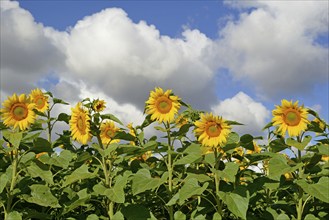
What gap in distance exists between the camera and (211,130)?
17.5ft

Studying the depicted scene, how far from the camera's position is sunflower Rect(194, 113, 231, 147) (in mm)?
5297

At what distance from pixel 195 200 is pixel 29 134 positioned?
2.09m

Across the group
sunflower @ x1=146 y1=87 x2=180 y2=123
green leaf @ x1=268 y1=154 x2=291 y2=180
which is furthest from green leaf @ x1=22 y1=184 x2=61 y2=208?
green leaf @ x1=268 y1=154 x2=291 y2=180

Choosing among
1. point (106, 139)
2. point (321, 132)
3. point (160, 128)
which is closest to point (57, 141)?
point (106, 139)

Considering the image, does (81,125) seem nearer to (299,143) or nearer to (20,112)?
(20,112)

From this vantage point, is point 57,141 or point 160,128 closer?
point 160,128

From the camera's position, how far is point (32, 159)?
5.61m

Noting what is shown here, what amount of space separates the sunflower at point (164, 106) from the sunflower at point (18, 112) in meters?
1.34

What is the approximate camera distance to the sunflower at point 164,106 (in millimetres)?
5707

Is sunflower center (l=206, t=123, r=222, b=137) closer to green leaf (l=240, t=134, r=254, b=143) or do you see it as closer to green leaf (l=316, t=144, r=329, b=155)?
green leaf (l=240, t=134, r=254, b=143)

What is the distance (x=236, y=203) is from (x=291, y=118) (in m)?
1.22

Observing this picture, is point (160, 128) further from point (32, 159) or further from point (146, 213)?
point (32, 159)

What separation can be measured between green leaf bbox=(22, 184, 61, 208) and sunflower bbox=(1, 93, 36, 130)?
0.69 metres

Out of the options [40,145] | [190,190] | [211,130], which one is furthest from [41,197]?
[211,130]
